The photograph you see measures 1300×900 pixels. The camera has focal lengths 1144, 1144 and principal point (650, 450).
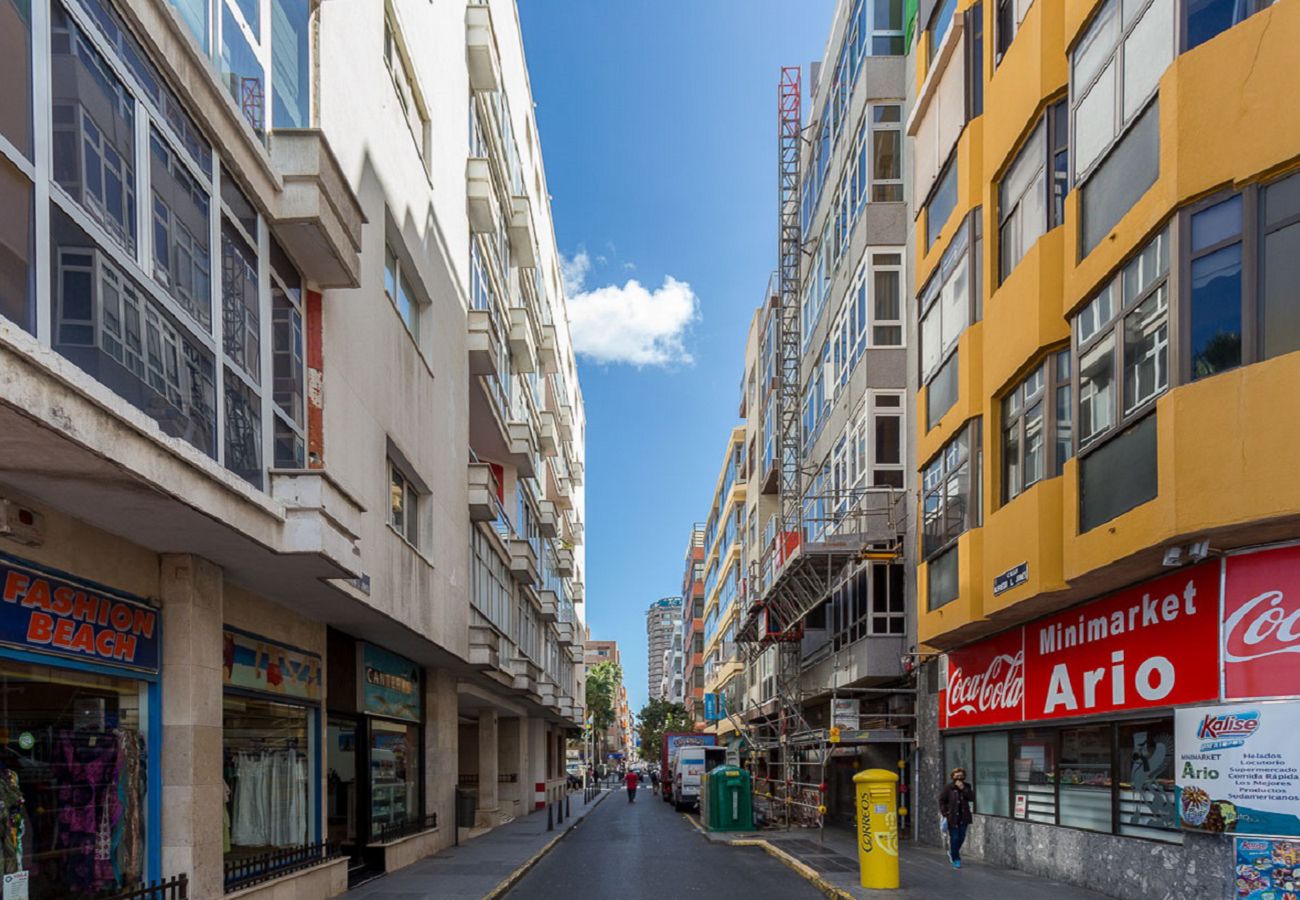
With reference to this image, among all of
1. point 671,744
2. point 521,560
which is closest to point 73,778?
point 521,560

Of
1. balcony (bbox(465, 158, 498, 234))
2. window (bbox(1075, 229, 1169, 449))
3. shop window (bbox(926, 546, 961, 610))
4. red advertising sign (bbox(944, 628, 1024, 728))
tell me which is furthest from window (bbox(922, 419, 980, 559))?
balcony (bbox(465, 158, 498, 234))

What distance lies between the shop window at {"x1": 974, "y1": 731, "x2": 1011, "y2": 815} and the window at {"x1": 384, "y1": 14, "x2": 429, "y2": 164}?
44.9 feet

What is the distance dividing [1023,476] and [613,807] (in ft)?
118

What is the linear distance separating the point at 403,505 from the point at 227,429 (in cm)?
824

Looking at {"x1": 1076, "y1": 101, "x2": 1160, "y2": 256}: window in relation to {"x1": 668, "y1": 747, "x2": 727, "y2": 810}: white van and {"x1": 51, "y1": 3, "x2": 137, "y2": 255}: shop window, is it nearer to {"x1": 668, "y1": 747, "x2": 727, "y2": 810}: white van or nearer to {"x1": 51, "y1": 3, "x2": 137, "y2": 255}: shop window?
{"x1": 51, "y1": 3, "x2": 137, "y2": 255}: shop window

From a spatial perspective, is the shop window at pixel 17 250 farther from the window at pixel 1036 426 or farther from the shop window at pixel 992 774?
the shop window at pixel 992 774

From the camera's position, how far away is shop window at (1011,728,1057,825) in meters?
16.1

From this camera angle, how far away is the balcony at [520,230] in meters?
34.2

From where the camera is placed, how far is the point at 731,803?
27672 millimetres

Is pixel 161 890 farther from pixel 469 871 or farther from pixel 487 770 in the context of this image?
pixel 487 770

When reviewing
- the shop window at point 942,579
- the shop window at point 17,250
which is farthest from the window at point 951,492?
the shop window at point 17,250

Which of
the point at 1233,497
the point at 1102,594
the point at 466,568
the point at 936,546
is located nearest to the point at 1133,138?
the point at 1233,497

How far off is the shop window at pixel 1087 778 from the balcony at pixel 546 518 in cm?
2776

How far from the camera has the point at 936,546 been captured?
2047cm
